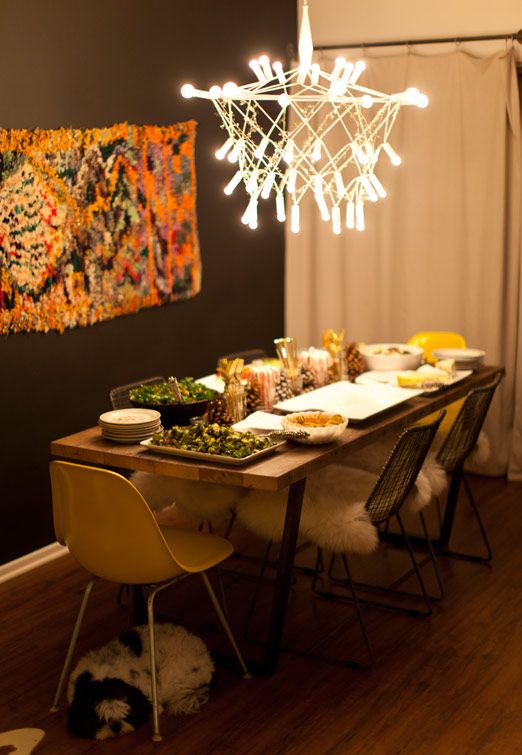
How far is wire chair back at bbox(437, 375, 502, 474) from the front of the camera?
391 cm

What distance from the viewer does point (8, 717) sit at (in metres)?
3.01

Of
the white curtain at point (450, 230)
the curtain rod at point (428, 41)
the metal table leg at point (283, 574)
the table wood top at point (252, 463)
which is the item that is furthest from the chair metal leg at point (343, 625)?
the curtain rod at point (428, 41)

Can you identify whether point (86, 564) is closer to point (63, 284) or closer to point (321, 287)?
point (63, 284)

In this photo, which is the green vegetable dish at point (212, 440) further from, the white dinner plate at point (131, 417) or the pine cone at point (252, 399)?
the pine cone at point (252, 399)

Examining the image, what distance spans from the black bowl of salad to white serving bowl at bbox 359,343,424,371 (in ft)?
3.07

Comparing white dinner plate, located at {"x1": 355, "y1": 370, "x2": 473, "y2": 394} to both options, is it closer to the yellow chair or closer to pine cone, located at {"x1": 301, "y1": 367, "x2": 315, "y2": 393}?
pine cone, located at {"x1": 301, "y1": 367, "x2": 315, "y2": 393}

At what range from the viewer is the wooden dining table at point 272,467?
2971 mm

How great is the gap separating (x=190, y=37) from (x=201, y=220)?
0.92 meters

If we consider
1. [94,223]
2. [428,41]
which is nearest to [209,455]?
[94,223]

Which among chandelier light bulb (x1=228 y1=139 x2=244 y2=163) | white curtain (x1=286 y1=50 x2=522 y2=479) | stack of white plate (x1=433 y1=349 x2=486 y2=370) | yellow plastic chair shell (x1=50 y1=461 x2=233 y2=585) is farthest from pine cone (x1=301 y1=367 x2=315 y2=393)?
white curtain (x1=286 y1=50 x2=522 y2=479)

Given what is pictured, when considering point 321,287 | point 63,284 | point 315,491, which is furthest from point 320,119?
point 315,491

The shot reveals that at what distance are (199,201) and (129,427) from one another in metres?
2.16

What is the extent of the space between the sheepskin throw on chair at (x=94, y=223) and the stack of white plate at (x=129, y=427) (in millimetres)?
873

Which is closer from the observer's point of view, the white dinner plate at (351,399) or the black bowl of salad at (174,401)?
the black bowl of salad at (174,401)
